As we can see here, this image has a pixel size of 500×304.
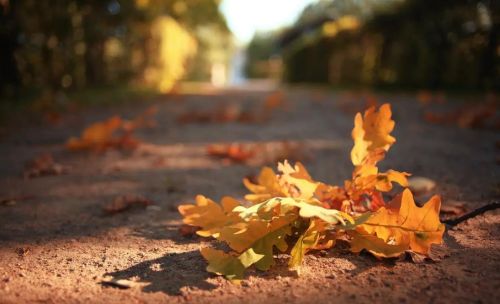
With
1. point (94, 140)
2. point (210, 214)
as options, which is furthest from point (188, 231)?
point (94, 140)

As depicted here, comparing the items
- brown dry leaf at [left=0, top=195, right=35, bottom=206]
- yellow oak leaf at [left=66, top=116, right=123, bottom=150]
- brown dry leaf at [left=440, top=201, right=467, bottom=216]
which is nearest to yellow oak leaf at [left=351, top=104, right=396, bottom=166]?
brown dry leaf at [left=440, top=201, right=467, bottom=216]

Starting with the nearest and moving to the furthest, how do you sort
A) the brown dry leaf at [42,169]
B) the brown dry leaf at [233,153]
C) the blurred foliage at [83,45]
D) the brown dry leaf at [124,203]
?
1. the brown dry leaf at [124,203]
2. the brown dry leaf at [42,169]
3. the brown dry leaf at [233,153]
4. the blurred foliage at [83,45]

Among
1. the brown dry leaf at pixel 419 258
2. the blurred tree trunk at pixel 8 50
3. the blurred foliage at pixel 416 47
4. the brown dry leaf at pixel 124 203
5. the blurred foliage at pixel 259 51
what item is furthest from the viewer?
the blurred foliage at pixel 259 51

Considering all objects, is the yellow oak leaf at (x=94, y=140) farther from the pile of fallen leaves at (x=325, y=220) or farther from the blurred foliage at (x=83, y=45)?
the blurred foliage at (x=83, y=45)

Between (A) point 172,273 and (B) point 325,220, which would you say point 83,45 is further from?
(B) point 325,220

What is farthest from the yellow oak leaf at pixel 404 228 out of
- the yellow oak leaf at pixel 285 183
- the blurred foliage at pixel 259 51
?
the blurred foliage at pixel 259 51

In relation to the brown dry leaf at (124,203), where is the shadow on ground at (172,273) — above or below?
below

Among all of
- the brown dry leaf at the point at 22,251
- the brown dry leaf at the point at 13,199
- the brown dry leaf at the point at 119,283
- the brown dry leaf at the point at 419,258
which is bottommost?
the brown dry leaf at the point at 22,251
